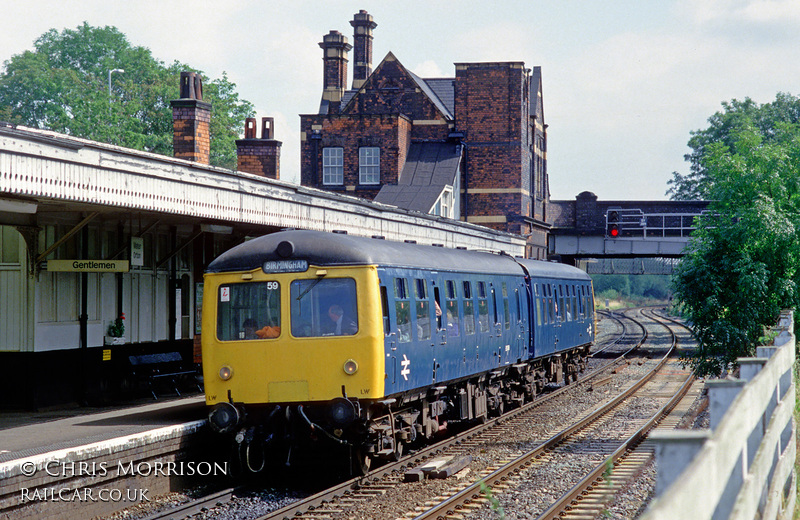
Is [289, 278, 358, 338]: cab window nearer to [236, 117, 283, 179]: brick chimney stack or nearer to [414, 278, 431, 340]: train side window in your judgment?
[414, 278, 431, 340]: train side window

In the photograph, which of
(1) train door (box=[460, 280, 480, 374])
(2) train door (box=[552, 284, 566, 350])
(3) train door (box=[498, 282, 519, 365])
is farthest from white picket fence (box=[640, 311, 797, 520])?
(2) train door (box=[552, 284, 566, 350])

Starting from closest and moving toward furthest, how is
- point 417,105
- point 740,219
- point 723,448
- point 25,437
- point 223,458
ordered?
1. point 723,448
2. point 25,437
3. point 223,458
4. point 740,219
5. point 417,105

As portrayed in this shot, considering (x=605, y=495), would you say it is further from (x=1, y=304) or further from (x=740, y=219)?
(x=740, y=219)

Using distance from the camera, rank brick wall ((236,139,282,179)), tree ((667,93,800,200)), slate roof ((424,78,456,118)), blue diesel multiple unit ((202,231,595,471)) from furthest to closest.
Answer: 1. tree ((667,93,800,200))
2. slate roof ((424,78,456,118))
3. brick wall ((236,139,282,179))
4. blue diesel multiple unit ((202,231,595,471))

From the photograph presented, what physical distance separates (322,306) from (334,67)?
3933cm

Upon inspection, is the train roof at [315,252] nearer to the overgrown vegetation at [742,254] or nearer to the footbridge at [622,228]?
the overgrown vegetation at [742,254]

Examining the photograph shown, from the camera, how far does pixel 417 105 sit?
43.1m

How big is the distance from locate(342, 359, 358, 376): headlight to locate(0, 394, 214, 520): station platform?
2.10 meters

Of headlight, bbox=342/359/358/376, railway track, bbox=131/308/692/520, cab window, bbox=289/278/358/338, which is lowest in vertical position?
railway track, bbox=131/308/692/520

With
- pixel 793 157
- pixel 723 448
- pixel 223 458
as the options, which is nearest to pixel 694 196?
pixel 793 157

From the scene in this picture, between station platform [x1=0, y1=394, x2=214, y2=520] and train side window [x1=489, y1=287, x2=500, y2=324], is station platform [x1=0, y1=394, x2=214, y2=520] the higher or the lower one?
the lower one

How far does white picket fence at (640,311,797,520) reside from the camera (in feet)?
10.4

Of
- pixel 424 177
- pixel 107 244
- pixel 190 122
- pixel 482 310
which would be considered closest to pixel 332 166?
pixel 424 177

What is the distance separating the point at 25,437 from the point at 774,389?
806cm
